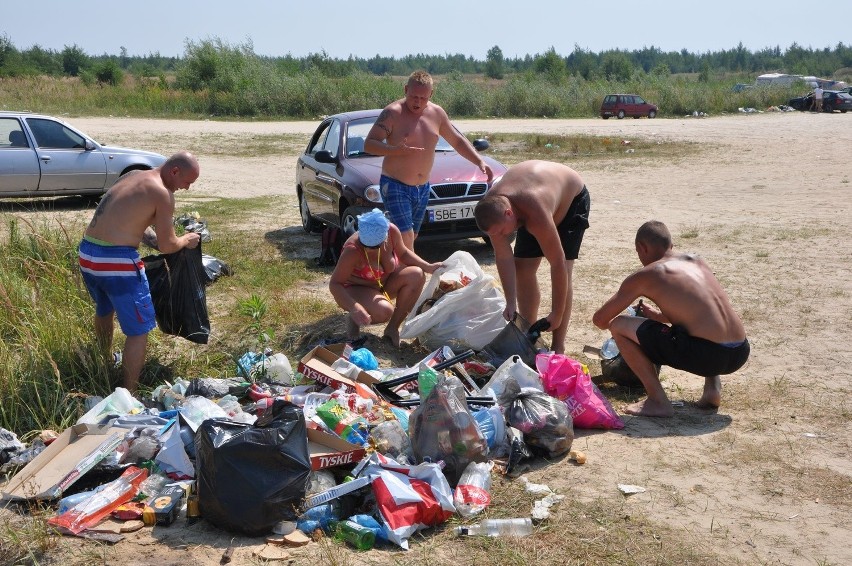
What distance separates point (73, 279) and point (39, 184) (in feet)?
23.9

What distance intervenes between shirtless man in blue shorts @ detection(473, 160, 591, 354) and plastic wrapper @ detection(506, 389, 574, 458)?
106cm

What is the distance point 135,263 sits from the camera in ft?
17.9

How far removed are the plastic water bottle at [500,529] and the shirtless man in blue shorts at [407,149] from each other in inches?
137

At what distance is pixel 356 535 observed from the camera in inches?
152

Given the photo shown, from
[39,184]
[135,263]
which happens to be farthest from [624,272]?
[39,184]

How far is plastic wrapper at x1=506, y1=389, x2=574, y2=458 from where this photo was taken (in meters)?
4.65

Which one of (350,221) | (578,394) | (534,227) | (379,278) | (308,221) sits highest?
(534,227)

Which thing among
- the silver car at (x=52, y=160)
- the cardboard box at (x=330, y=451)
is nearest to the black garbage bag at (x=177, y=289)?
the cardboard box at (x=330, y=451)

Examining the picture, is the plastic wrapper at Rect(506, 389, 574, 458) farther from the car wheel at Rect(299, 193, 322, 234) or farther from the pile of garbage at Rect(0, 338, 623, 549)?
the car wheel at Rect(299, 193, 322, 234)

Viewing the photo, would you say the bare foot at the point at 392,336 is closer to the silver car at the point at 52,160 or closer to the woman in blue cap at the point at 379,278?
the woman in blue cap at the point at 379,278

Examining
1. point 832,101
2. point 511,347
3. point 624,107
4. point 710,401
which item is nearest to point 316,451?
point 511,347

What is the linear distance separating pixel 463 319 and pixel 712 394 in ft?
6.22

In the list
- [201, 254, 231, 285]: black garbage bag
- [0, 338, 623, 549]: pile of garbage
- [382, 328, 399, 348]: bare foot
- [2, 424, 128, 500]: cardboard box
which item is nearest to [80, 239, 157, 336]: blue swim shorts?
[0, 338, 623, 549]: pile of garbage

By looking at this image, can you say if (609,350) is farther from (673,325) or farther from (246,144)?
(246,144)
